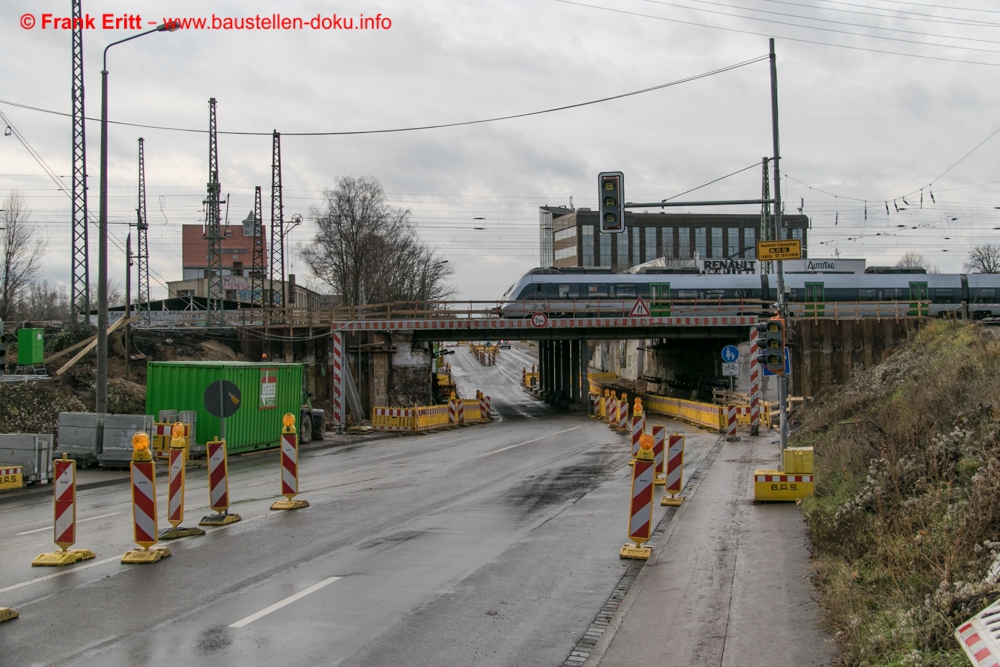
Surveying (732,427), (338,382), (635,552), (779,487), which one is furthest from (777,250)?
(338,382)

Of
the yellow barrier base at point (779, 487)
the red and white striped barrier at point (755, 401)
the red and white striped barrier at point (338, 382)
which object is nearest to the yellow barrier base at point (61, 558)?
the yellow barrier base at point (779, 487)

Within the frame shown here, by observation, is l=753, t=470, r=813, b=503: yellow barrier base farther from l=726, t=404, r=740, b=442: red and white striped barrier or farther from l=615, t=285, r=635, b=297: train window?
l=615, t=285, r=635, b=297: train window

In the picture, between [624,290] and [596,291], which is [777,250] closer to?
[596,291]

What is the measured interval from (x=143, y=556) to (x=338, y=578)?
265cm

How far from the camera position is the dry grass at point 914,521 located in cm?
604

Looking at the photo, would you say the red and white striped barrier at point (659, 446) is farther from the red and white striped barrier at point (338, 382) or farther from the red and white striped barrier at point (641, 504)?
the red and white striped barrier at point (338, 382)

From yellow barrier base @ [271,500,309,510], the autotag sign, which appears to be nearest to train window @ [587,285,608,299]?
the autotag sign

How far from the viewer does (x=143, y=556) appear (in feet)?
34.3

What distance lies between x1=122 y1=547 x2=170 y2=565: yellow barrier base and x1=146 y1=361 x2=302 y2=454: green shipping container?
12122mm

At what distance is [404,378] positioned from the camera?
3875 centimetres

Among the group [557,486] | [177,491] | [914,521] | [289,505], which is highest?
[914,521]

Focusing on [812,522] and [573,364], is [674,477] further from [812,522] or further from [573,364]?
[573,364]

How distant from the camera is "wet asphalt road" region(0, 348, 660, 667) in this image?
7246 mm

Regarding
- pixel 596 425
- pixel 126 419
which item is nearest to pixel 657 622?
pixel 126 419
